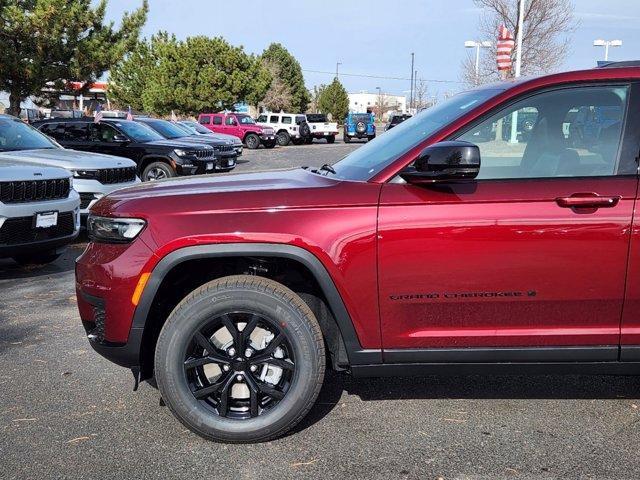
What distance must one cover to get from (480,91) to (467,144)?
75 centimetres

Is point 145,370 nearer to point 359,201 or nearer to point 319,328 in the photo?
point 319,328

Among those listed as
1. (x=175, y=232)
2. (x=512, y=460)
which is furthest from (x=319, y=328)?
(x=512, y=460)

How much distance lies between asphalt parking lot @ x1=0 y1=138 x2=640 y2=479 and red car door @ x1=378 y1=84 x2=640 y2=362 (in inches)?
18.0

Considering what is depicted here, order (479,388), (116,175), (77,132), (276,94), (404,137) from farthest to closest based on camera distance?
(276,94) → (77,132) → (116,175) → (479,388) → (404,137)

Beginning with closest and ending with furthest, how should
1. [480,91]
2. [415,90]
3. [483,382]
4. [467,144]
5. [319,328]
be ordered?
[467,144] → [319,328] → [480,91] → [483,382] → [415,90]

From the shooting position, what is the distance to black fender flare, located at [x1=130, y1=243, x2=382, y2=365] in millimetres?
3139

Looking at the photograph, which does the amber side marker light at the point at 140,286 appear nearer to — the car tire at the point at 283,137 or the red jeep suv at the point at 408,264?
the red jeep suv at the point at 408,264

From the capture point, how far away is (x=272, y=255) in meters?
3.15

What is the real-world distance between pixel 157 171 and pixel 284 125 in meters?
27.1

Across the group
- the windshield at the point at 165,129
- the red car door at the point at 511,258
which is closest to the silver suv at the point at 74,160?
the red car door at the point at 511,258

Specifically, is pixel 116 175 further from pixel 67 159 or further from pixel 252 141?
pixel 252 141

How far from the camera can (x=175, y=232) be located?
319 cm

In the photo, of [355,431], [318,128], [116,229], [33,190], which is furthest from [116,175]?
[318,128]

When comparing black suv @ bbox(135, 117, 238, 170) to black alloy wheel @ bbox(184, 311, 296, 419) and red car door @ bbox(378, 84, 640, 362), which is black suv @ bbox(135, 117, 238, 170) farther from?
red car door @ bbox(378, 84, 640, 362)
